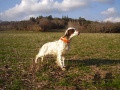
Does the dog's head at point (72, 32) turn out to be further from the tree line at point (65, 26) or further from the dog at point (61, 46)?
the tree line at point (65, 26)

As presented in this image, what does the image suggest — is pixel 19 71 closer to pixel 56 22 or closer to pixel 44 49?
pixel 44 49

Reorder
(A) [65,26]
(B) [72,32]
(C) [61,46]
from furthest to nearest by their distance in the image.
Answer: (A) [65,26] < (C) [61,46] < (B) [72,32]

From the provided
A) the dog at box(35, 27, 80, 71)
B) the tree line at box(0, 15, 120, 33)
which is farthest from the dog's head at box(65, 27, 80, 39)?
the tree line at box(0, 15, 120, 33)

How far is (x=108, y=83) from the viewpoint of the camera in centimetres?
921

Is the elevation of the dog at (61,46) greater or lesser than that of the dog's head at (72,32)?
lesser

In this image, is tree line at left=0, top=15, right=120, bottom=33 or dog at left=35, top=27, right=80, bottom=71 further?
tree line at left=0, top=15, right=120, bottom=33

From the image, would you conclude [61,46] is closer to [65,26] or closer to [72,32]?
[72,32]

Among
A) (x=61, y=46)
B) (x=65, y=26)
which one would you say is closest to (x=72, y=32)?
(x=61, y=46)

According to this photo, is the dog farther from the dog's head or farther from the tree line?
the tree line

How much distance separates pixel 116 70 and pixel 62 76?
8.36 feet

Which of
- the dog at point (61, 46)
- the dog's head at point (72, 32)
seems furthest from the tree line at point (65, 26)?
the dog's head at point (72, 32)

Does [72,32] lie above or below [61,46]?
above

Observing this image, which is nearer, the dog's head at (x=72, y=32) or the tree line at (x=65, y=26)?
the dog's head at (x=72, y=32)

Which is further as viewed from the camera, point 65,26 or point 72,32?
point 65,26
